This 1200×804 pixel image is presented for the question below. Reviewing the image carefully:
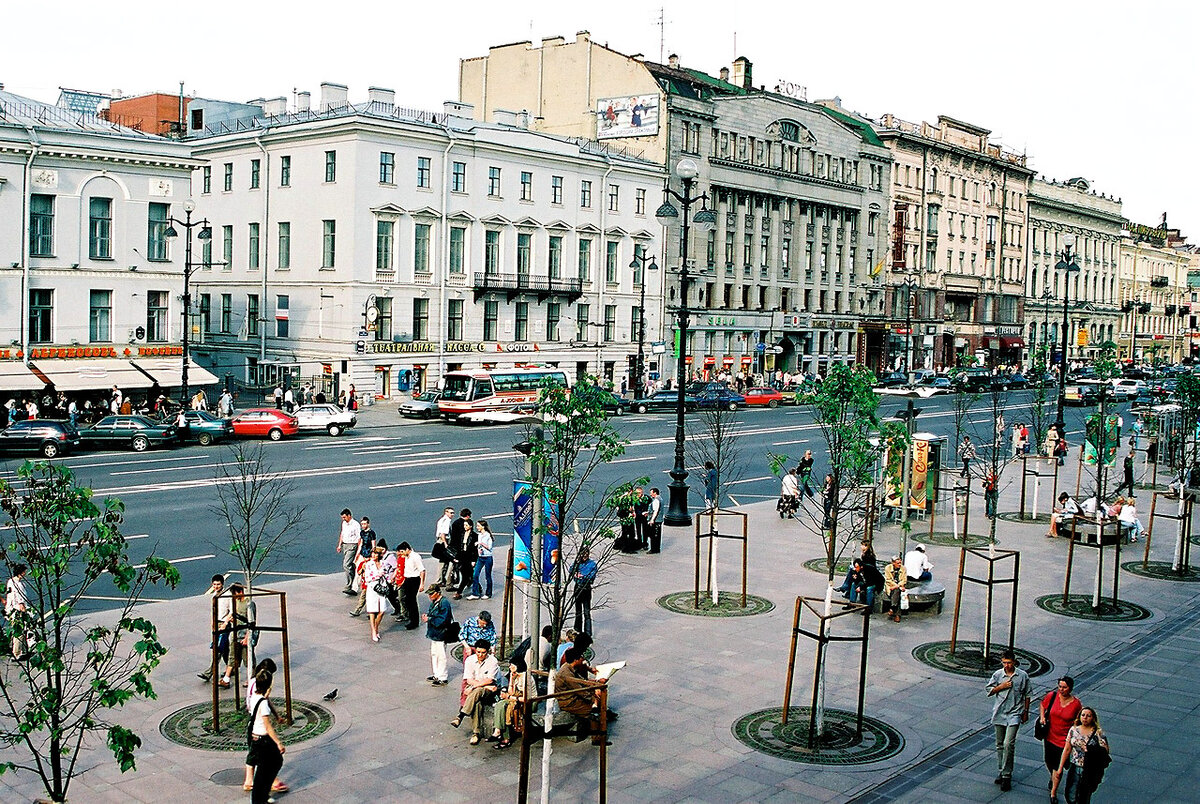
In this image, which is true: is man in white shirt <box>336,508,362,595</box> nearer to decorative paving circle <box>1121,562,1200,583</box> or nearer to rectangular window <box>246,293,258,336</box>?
decorative paving circle <box>1121,562,1200,583</box>

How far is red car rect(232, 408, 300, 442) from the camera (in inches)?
1759

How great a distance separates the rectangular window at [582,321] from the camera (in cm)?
6875

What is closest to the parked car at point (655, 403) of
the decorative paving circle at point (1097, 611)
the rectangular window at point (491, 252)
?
the rectangular window at point (491, 252)

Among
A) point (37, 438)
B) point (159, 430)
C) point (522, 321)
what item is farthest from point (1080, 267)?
point (37, 438)

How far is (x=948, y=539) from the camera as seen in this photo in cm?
2777

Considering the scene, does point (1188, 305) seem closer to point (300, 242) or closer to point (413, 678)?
point (300, 242)

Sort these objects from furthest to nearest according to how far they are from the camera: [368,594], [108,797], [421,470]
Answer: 1. [421,470]
2. [368,594]
3. [108,797]

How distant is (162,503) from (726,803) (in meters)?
21.0

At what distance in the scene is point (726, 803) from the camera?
11.8 metres

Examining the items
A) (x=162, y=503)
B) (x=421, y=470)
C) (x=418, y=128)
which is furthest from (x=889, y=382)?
(x=162, y=503)

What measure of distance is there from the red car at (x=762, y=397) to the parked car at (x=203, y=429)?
33149 millimetres

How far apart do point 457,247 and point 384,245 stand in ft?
15.0

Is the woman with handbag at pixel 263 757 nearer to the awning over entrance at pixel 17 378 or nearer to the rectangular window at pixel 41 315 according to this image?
the awning over entrance at pixel 17 378

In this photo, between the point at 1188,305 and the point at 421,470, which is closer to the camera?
the point at 421,470
